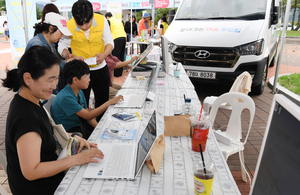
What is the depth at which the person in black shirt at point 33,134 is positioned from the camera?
115cm

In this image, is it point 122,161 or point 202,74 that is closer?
point 122,161

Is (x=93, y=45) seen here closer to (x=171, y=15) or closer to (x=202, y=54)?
(x=202, y=54)

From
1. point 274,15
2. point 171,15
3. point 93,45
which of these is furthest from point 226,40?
point 93,45

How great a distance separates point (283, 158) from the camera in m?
0.55

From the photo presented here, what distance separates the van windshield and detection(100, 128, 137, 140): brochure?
374 centimetres

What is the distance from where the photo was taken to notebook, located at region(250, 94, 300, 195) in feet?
1.65

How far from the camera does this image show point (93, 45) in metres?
2.85

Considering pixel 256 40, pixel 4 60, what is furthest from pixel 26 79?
pixel 4 60

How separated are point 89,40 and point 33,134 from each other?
183cm

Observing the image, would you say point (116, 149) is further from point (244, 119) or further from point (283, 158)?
point (244, 119)

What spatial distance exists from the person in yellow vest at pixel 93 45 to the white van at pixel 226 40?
80.8 inches

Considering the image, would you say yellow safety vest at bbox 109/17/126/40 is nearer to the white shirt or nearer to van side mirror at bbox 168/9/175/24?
van side mirror at bbox 168/9/175/24

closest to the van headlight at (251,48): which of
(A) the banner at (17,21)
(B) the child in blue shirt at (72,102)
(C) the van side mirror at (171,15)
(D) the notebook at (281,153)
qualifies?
(C) the van side mirror at (171,15)

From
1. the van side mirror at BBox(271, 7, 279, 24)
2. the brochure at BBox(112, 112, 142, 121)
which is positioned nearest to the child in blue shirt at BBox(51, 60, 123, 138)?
the brochure at BBox(112, 112, 142, 121)
